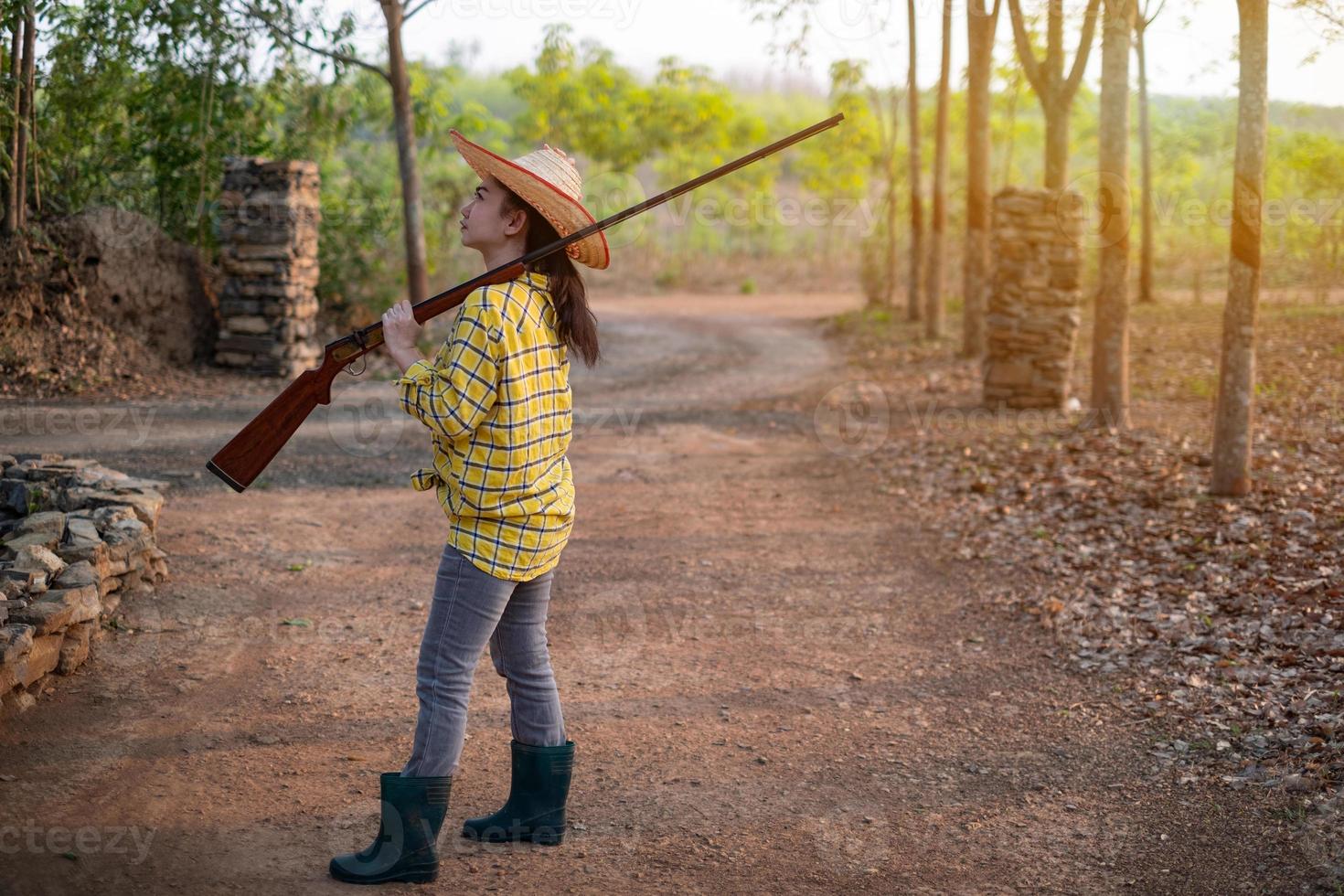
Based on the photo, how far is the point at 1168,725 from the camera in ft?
15.9

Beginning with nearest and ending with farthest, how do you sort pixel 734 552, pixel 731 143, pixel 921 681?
pixel 921 681, pixel 734 552, pixel 731 143

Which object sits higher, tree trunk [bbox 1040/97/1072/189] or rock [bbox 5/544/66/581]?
tree trunk [bbox 1040/97/1072/189]

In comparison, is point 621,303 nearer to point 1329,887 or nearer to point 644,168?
point 1329,887

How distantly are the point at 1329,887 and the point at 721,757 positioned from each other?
2.09 meters

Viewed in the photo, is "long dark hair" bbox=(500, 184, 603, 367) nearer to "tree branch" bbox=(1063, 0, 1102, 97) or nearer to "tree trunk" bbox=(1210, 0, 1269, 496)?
"tree trunk" bbox=(1210, 0, 1269, 496)

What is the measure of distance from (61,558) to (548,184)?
3.43 metres

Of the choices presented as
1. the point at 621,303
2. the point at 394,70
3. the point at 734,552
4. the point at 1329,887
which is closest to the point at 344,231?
the point at 394,70

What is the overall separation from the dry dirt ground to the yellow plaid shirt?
1083 millimetres

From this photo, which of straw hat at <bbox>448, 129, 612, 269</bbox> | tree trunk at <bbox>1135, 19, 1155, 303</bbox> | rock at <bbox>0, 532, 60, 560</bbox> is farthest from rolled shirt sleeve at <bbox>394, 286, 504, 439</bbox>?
tree trunk at <bbox>1135, 19, 1155, 303</bbox>

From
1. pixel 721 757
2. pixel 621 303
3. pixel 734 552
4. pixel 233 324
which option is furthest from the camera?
pixel 621 303

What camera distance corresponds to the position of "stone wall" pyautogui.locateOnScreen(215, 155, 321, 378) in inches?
496

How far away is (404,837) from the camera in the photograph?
11.1 ft

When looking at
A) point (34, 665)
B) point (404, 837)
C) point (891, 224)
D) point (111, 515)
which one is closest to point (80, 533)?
point (111, 515)

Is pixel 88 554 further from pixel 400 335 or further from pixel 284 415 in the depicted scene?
pixel 400 335
